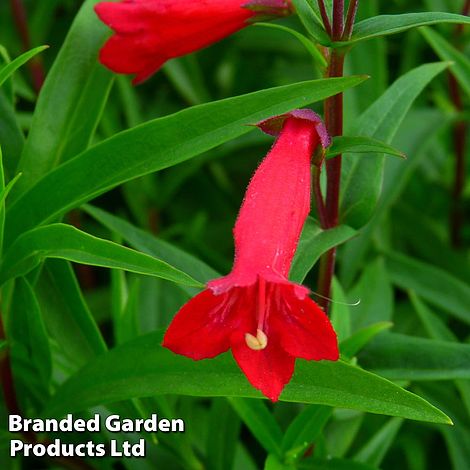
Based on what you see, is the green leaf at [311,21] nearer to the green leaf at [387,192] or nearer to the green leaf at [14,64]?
the green leaf at [14,64]

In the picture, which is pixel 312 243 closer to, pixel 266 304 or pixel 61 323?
pixel 266 304

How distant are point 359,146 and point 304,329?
210mm

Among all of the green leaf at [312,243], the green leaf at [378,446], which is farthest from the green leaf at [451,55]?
the green leaf at [378,446]

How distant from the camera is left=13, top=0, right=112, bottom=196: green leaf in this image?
41.8 inches

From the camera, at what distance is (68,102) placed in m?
1.08

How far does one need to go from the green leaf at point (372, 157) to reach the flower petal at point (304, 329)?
0.25m

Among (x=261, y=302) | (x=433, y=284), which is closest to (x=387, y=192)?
(x=433, y=284)

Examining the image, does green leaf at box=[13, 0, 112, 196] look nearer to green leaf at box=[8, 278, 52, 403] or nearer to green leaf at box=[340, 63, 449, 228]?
green leaf at box=[8, 278, 52, 403]

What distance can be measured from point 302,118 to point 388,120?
238mm

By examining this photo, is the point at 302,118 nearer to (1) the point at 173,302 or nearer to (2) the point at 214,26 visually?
(2) the point at 214,26

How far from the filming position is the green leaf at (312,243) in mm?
922

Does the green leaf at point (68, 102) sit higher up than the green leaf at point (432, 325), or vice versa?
the green leaf at point (68, 102)

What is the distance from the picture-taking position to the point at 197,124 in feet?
2.98

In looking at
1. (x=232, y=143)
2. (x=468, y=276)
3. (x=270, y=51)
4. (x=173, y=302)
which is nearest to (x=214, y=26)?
(x=173, y=302)
